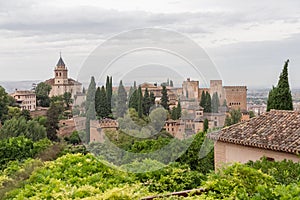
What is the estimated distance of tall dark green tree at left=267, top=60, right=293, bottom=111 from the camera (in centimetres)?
1384

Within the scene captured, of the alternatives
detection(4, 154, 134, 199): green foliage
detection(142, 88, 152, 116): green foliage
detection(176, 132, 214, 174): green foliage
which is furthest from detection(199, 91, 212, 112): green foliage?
detection(176, 132, 214, 174): green foliage

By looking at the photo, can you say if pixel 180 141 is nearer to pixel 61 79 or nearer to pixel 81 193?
pixel 81 193

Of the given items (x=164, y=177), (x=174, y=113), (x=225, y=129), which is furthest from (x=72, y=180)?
(x=225, y=129)

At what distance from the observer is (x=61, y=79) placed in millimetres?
47031

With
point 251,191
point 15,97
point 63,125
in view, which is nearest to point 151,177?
point 251,191

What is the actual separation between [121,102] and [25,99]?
161ft

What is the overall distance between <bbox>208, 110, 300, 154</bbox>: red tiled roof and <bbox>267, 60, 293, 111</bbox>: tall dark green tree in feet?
10.6

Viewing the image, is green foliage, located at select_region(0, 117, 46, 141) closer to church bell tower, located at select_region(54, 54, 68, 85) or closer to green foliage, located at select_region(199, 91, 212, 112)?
church bell tower, located at select_region(54, 54, 68, 85)

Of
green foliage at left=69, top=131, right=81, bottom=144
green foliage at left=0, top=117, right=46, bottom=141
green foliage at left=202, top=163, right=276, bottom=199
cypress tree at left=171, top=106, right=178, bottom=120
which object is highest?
cypress tree at left=171, top=106, right=178, bottom=120

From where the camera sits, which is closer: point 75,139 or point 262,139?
point 262,139

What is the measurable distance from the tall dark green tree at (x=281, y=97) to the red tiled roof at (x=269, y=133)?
10.6ft

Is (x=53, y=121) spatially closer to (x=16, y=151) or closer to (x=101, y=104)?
(x=16, y=151)

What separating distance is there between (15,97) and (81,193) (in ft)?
169

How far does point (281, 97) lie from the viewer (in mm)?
13875
